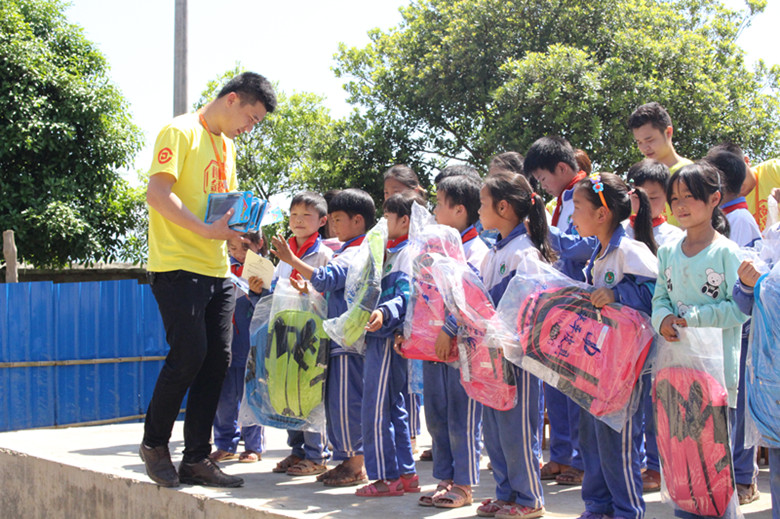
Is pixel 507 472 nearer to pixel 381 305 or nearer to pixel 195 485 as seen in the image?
pixel 381 305

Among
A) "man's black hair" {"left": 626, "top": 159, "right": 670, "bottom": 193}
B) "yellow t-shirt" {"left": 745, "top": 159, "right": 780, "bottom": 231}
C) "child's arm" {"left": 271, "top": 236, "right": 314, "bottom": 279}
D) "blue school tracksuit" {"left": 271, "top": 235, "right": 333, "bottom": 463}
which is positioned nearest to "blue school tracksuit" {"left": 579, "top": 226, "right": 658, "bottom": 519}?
"man's black hair" {"left": 626, "top": 159, "right": 670, "bottom": 193}

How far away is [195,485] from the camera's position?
372cm

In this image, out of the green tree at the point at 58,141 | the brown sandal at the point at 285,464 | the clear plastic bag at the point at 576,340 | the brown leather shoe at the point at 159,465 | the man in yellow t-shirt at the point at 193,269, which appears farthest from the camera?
the green tree at the point at 58,141

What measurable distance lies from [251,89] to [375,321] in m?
1.29

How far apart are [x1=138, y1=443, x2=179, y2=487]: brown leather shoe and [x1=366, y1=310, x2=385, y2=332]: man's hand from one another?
1144mm

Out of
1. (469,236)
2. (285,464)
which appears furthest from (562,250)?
(285,464)

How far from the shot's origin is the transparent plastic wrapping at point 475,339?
10.4ft

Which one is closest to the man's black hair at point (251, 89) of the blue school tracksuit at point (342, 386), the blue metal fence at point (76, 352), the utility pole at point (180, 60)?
the blue school tracksuit at point (342, 386)

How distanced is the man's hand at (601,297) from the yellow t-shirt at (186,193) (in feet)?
5.82

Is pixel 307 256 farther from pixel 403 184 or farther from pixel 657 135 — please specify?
pixel 657 135

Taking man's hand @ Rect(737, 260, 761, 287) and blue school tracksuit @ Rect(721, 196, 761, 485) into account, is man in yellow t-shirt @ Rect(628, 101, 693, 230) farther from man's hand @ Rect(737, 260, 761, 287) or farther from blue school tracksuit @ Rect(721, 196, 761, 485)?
man's hand @ Rect(737, 260, 761, 287)

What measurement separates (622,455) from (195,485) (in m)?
2.03

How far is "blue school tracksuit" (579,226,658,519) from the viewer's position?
2.88 m

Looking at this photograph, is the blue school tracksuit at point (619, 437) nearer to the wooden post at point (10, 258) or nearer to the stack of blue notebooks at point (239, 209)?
the stack of blue notebooks at point (239, 209)
